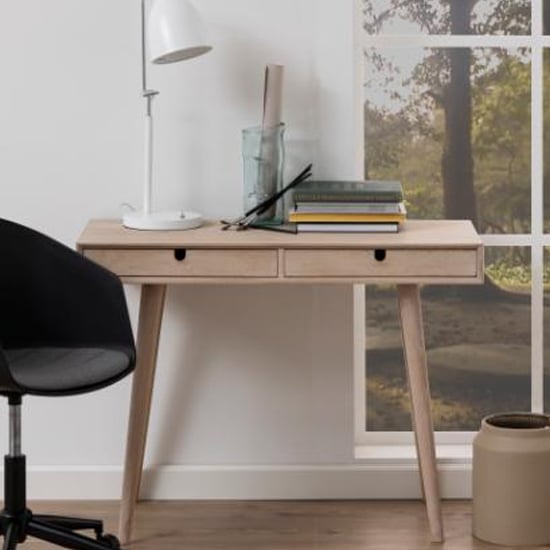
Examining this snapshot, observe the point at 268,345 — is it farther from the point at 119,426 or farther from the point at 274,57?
the point at 274,57

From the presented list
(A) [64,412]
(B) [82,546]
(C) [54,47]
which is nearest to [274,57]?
(C) [54,47]

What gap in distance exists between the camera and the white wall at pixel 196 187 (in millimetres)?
4316

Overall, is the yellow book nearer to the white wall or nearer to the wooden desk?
the wooden desk

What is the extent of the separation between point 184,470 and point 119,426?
8.8 inches

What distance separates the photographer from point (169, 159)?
4375 millimetres

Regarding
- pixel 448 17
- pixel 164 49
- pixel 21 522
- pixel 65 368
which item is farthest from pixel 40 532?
pixel 448 17

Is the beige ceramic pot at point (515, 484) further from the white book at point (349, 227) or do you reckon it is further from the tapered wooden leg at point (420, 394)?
the white book at point (349, 227)

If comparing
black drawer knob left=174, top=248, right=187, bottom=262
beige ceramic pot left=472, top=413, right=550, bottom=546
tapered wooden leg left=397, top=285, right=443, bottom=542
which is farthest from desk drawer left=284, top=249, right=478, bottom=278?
beige ceramic pot left=472, top=413, right=550, bottom=546

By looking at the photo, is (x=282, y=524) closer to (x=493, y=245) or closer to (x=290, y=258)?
(x=290, y=258)

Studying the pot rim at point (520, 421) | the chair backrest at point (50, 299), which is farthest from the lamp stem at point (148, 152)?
the pot rim at point (520, 421)

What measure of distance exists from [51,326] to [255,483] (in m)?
0.82

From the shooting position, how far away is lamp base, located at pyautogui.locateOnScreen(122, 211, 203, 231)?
13.4 ft

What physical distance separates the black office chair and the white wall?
42 cm

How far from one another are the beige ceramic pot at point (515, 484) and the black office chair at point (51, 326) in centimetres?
96
